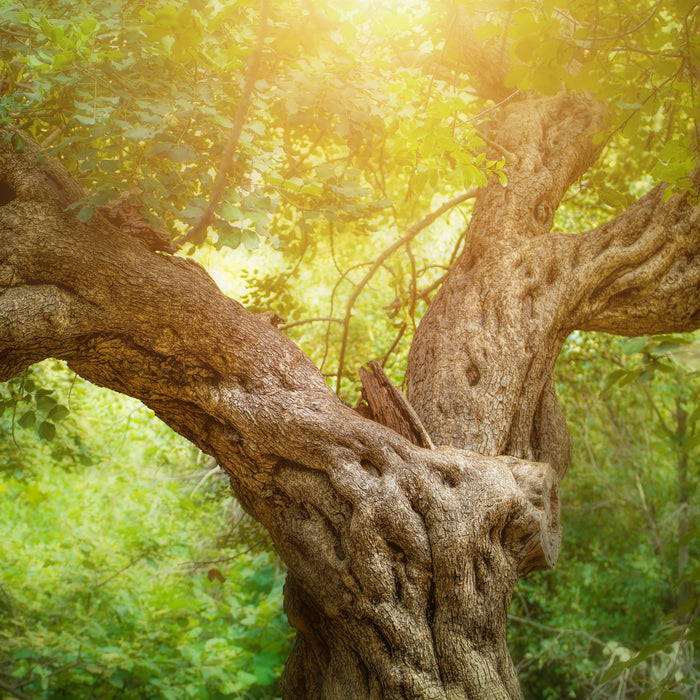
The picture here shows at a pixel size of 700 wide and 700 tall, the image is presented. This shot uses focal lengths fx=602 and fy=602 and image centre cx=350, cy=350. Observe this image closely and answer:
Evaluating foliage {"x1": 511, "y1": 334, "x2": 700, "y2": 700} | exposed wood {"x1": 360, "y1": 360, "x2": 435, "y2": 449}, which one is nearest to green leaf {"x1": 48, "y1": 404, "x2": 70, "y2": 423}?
exposed wood {"x1": 360, "y1": 360, "x2": 435, "y2": 449}

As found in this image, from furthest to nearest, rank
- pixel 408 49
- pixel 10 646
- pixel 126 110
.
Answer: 1. pixel 10 646
2. pixel 408 49
3. pixel 126 110

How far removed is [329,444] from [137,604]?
342 cm

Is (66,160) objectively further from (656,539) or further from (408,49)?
(656,539)

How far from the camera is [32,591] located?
16.5 ft

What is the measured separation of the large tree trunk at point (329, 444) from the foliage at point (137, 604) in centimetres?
70

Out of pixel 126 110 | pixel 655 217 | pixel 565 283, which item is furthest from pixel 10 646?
pixel 655 217

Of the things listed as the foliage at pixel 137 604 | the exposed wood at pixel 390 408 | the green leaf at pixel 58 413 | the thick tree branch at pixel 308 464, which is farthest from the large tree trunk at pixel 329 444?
the foliage at pixel 137 604

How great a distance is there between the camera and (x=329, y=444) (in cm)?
202

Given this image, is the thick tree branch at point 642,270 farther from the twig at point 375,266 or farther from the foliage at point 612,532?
the foliage at point 612,532

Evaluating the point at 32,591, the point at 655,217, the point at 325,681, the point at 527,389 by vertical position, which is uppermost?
the point at 655,217

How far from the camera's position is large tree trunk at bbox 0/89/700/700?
1874 mm

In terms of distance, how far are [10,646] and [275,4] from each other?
14.0ft

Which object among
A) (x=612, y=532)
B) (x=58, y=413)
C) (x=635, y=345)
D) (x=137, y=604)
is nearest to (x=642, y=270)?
(x=635, y=345)

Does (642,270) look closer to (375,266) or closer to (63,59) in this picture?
(375,266)
